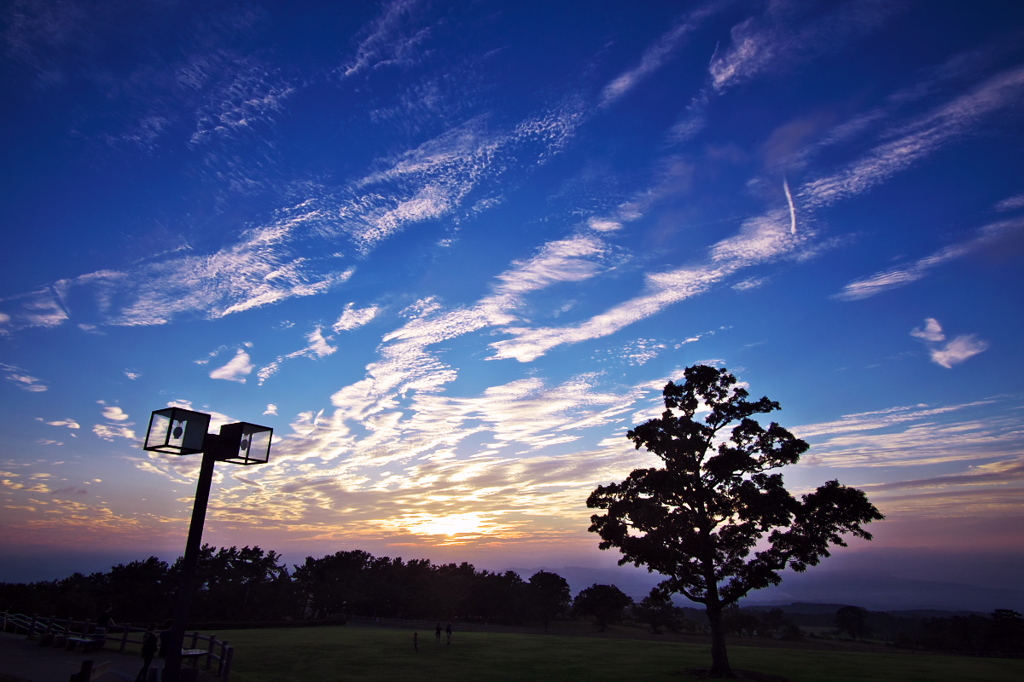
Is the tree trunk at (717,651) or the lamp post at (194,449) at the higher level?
the lamp post at (194,449)

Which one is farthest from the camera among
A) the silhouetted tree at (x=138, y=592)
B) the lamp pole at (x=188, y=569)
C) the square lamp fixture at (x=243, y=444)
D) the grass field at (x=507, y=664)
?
the silhouetted tree at (x=138, y=592)

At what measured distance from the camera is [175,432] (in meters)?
12.5

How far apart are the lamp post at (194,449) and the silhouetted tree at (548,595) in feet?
324

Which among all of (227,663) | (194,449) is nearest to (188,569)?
(194,449)

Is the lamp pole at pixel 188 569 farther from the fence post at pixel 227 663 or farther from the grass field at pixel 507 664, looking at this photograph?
the grass field at pixel 507 664

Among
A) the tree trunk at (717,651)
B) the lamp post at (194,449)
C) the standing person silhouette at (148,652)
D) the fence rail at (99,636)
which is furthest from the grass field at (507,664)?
the lamp post at (194,449)

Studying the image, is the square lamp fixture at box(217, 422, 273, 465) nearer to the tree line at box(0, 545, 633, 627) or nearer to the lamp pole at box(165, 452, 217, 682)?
the lamp pole at box(165, 452, 217, 682)

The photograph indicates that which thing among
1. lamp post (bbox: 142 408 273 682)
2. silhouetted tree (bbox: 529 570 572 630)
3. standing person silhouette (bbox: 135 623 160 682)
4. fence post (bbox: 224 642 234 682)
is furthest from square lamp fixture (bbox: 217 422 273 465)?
silhouetted tree (bbox: 529 570 572 630)

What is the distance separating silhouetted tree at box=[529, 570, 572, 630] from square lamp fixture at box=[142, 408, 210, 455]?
329 feet

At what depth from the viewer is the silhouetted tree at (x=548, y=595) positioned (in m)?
100

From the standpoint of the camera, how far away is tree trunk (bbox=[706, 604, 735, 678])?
3053 cm

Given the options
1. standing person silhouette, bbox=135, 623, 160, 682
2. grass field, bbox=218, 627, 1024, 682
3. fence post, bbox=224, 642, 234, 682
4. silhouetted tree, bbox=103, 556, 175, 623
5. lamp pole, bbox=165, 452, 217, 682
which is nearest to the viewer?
lamp pole, bbox=165, 452, 217, 682

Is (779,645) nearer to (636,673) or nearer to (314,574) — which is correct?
(636,673)

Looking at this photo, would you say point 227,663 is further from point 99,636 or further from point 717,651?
point 717,651
